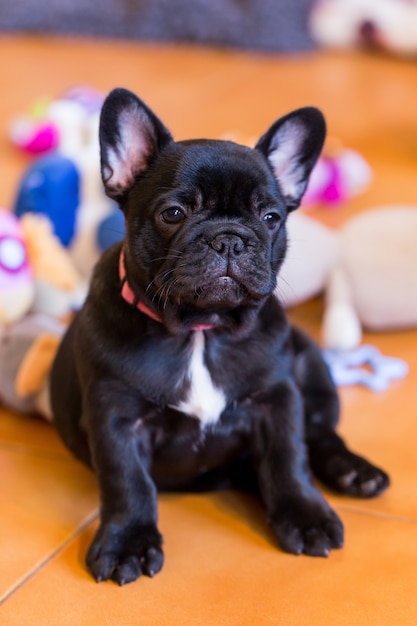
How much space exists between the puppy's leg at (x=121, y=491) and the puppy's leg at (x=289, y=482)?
0.20m

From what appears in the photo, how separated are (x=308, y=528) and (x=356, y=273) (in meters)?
0.91

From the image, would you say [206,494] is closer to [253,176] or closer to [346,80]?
[253,176]

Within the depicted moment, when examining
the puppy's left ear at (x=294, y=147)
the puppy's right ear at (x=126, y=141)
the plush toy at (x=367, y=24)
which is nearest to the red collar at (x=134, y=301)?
the puppy's right ear at (x=126, y=141)

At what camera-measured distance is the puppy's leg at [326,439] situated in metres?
1.62

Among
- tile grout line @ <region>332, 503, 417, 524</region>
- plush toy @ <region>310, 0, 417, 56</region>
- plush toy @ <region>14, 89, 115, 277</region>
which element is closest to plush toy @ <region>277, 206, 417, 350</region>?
plush toy @ <region>14, 89, 115, 277</region>

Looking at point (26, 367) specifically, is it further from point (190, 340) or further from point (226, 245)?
point (226, 245)

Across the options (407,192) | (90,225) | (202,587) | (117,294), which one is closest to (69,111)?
(90,225)

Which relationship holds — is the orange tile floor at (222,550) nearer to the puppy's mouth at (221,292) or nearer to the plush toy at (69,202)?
the puppy's mouth at (221,292)

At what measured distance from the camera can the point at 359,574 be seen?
1.42 m

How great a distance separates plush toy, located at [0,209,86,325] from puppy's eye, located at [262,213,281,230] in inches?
31.1

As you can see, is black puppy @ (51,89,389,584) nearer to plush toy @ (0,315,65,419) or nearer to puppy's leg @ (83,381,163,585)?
puppy's leg @ (83,381,163,585)

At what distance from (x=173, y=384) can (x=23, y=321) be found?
27.9 inches

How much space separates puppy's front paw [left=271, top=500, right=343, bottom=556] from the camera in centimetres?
146

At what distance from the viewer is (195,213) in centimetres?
140
